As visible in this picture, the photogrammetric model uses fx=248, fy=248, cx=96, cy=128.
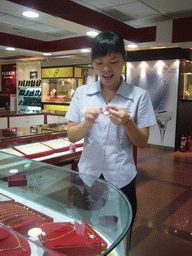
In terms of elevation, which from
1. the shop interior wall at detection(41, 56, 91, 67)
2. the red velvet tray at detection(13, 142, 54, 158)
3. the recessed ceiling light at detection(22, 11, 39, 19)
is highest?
the shop interior wall at detection(41, 56, 91, 67)

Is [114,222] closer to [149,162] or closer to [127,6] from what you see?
[127,6]

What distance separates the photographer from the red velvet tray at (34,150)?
2943 millimetres

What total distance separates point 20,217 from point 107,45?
0.89 m

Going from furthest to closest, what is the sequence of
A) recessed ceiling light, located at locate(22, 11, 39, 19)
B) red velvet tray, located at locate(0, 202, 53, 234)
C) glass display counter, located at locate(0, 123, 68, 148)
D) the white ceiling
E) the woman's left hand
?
the white ceiling, recessed ceiling light, located at locate(22, 11, 39, 19), glass display counter, located at locate(0, 123, 68, 148), the woman's left hand, red velvet tray, located at locate(0, 202, 53, 234)

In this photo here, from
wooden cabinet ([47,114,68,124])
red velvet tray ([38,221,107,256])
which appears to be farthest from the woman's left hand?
wooden cabinet ([47,114,68,124])

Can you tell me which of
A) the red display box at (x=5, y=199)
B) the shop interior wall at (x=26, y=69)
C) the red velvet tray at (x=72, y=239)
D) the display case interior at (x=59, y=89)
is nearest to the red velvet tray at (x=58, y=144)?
the red display box at (x=5, y=199)

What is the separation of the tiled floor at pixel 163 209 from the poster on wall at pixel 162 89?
1252 millimetres

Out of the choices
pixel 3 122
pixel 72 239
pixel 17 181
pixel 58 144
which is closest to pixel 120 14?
pixel 58 144

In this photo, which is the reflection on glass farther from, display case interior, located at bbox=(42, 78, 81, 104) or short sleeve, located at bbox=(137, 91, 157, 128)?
short sleeve, located at bbox=(137, 91, 157, 128)

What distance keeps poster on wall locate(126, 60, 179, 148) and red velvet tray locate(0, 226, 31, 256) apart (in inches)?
257

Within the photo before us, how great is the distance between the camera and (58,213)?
1.17 meters

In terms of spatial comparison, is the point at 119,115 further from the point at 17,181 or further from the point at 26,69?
the point at 26,69

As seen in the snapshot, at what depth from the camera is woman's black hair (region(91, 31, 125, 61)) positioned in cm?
123

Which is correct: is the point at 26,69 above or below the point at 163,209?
above
